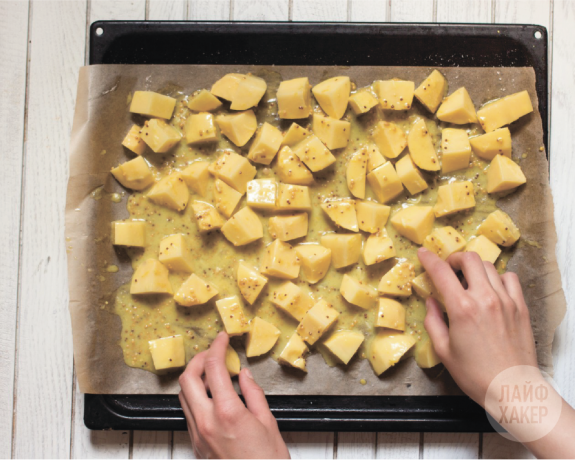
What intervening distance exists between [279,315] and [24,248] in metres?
0.84

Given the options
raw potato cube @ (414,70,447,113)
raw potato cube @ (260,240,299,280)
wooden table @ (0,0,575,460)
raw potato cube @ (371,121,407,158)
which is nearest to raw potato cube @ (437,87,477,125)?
raw potato cube @ (414,70,447,113)

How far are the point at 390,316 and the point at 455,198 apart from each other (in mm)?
406

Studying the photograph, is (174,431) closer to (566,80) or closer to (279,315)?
(279,315)

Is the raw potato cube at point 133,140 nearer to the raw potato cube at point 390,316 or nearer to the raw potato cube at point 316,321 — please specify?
the raw potato cube at point 316,321

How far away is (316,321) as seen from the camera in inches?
55.3

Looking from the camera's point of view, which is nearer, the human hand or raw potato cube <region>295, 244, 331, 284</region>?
the human hand

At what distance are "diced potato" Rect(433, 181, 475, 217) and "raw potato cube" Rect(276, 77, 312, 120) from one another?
48 cm

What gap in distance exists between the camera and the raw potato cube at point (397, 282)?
1.45 metres

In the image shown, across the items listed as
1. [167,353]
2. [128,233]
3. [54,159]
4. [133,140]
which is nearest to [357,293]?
[167,353]

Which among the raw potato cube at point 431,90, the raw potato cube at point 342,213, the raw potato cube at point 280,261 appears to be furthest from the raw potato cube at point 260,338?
the raw potato cube at point 431,90

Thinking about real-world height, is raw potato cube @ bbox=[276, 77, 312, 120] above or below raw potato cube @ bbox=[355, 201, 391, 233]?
above

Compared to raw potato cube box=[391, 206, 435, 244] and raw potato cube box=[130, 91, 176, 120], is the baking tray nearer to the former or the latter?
raw potato cube box=[130, 91, 176, 120]

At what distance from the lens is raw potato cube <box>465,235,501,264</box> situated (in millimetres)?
1428

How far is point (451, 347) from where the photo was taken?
1.33 metres
